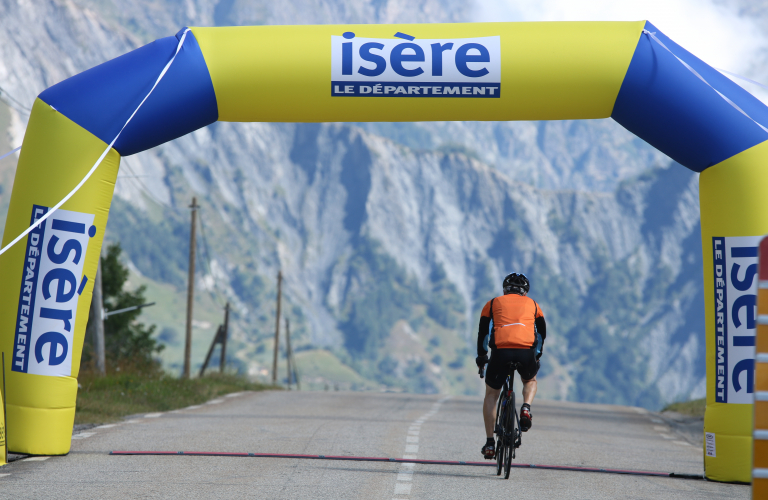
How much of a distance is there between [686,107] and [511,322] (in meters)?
2.76

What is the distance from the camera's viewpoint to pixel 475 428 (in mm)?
12883

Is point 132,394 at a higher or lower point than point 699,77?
lower

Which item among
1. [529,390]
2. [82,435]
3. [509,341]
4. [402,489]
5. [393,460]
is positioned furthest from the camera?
[82,435]

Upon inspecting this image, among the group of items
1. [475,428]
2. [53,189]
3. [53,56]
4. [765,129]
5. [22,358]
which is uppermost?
[53,56]

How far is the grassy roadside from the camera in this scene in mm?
11938

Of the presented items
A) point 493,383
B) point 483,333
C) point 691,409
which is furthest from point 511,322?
point 691,409

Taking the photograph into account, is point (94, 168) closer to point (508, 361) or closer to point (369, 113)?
point (369, 113)

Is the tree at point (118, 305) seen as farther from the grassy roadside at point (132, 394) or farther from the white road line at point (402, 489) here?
the white road line at point (402, 489)

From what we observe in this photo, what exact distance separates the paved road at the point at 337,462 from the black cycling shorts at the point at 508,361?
2.94ft

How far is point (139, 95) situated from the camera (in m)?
8.41

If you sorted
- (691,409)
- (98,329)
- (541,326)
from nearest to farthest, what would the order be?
(541,326) → (98,329) → (691,409)

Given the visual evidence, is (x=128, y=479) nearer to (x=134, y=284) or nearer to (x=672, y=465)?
(x=672, y=465)

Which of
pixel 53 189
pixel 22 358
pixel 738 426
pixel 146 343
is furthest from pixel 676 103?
pixel 146 343

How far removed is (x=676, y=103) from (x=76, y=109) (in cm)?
587
